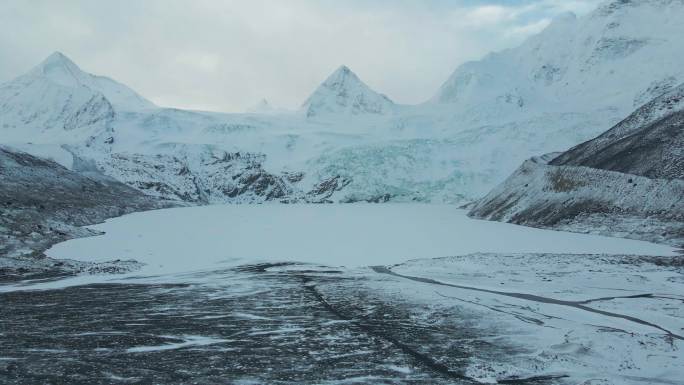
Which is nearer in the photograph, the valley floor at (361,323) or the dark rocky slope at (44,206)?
the valley floor at (361,323)

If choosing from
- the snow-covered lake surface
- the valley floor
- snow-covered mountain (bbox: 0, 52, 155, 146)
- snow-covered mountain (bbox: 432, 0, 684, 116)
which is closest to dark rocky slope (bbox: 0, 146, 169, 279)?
the snow-covered lake surface

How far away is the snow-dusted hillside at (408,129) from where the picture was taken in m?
109

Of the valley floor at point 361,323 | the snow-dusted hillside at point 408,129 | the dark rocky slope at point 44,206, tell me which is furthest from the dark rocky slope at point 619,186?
the snow-dusted hillside at point 408,129

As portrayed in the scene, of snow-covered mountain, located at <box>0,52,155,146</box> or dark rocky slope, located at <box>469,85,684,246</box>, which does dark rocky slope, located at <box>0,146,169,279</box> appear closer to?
dark rocky slope, located at <box>469,85,684,246</box>

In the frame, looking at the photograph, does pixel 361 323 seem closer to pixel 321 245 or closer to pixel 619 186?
pixel 321 245

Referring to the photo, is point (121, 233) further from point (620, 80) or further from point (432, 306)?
point (620, 80)

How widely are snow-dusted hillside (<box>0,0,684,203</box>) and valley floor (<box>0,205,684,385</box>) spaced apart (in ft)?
250

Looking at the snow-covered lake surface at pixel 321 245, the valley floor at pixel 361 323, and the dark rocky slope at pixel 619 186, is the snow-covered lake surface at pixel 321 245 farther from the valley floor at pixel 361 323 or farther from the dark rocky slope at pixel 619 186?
the valley floor at pixel 361 323

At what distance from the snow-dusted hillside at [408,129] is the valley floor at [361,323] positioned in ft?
250

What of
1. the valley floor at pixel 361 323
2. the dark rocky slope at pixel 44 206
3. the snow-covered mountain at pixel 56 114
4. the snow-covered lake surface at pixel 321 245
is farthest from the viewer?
the snow-covered mountain at pixel 56 114

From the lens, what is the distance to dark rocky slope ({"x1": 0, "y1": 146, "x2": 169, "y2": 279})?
2722cm

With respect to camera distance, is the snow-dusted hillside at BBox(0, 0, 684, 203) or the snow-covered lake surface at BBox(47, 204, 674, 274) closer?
the snow-covered lake surface at BBox(47, 204, 674, 274)

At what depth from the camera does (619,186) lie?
37844mm

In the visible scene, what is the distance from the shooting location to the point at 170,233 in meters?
44.5
